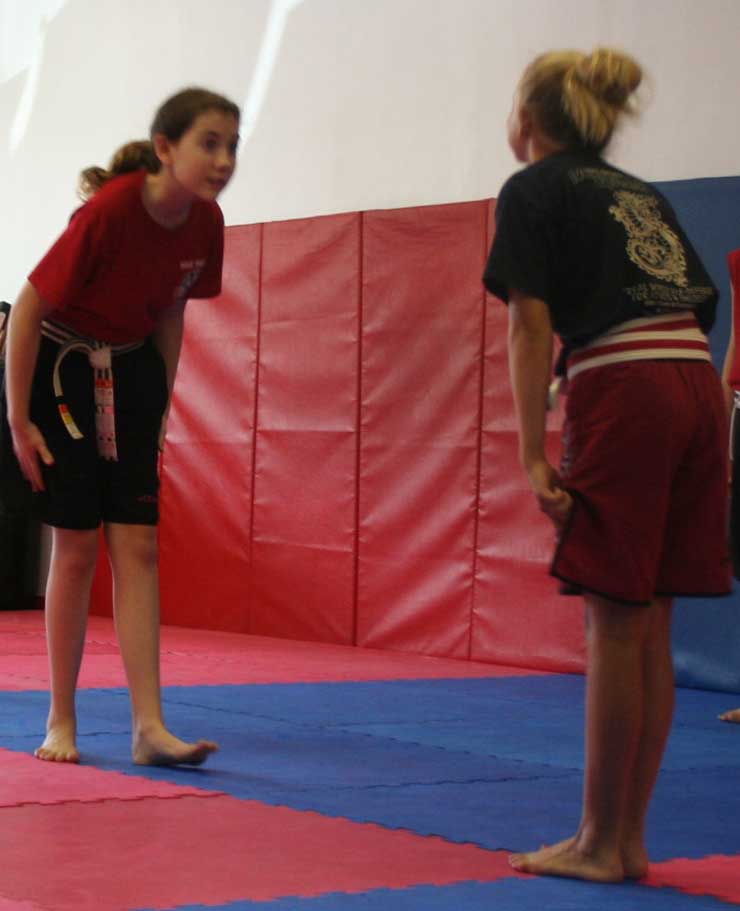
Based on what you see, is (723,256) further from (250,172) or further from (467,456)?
(250,172)

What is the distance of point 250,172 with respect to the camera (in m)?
6.36

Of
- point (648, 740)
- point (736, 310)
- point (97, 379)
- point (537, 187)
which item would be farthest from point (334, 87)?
point (648, 740)

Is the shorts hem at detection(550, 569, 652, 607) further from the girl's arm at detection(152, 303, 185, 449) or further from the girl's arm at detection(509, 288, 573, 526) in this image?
the girl's arm at detection(152, 303, 185, 449)

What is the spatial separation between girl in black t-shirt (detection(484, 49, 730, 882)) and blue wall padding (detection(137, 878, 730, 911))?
6 centimetres

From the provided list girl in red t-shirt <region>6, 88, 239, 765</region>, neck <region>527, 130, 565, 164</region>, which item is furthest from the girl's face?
neck <region>527, 130, 565, 164</region>

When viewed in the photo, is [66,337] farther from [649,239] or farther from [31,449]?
[649,239]

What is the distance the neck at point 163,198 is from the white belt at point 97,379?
0.27m

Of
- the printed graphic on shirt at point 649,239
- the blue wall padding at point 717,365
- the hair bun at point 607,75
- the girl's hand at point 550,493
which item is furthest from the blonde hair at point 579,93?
the blue wall padding at point 717,365

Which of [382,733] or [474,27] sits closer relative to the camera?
[382,733]

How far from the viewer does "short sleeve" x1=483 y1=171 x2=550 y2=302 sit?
2.15m

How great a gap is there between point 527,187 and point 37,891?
44.2 inches

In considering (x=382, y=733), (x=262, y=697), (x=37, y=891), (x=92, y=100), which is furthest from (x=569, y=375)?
(x=92, y=100)

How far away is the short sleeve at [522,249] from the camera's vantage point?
2.15 meters

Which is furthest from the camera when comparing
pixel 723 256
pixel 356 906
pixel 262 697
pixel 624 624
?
pixel 723 256
